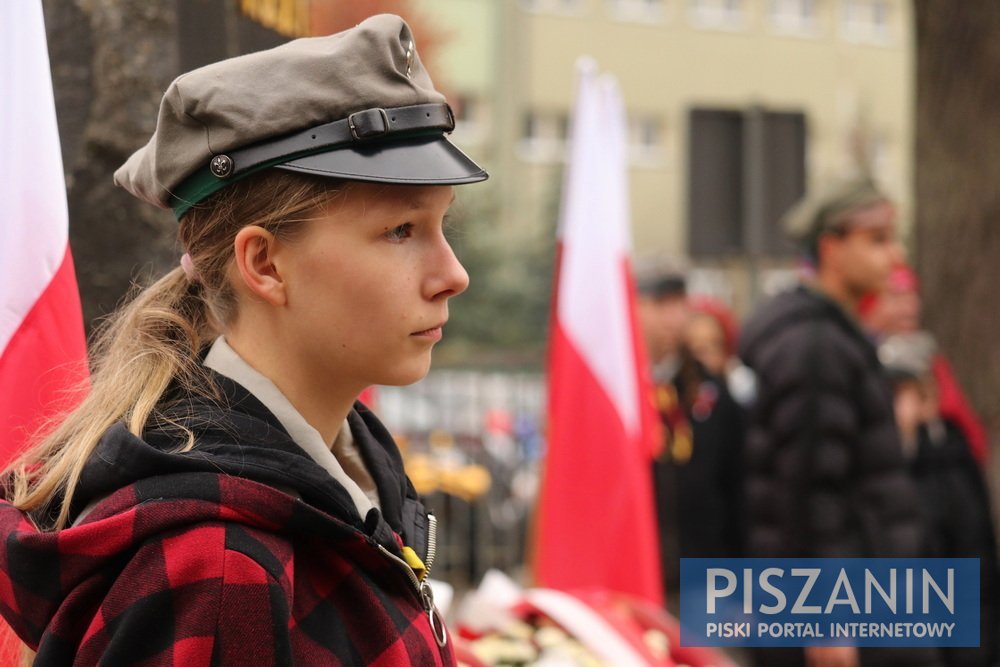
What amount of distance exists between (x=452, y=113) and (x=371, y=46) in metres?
0.14

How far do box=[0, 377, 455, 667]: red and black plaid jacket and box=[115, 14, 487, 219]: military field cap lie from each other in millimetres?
264

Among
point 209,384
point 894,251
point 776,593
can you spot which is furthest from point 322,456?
point 894,251

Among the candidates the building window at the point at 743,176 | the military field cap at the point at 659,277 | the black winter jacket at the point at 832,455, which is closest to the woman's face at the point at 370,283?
the black winter jacket at the point at 832,455

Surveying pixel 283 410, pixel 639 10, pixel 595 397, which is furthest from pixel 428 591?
pixel 639 10

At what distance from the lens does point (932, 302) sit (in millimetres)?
5836

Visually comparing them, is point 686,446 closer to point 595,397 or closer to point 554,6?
point 595,397

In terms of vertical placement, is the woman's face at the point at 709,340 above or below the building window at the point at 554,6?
below

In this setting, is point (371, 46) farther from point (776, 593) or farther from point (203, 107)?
point (776, 593)

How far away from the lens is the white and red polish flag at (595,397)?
13.2 feet

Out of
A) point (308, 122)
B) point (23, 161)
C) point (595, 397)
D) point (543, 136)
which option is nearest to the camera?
point (308, 122)

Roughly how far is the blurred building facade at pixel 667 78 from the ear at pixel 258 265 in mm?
21293

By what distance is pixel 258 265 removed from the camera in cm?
153

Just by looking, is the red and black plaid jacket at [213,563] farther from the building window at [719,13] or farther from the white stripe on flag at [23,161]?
the building window at [719,13]
